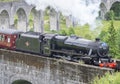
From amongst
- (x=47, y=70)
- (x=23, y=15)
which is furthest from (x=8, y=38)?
(x=23, y=15)

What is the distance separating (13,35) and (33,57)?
4.55 meters

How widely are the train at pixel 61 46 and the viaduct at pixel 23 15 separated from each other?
77.3ft

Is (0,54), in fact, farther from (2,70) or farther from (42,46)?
(42,46)

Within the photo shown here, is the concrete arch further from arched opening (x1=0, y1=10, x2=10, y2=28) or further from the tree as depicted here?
the tree

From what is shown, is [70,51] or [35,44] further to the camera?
[35,44]

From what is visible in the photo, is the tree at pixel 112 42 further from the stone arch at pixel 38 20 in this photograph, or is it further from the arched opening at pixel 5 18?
the stone arch at pixel 38 20

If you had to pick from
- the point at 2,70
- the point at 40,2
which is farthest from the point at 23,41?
the point at 40,2

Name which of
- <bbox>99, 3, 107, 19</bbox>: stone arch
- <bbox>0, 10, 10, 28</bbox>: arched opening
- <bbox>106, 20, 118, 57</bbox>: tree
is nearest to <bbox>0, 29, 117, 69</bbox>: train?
<bbox>106, 20, 118, 57</bbox>: tree

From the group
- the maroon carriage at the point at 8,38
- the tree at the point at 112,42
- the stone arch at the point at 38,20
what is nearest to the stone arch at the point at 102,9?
the stone arch at the point at 38,20

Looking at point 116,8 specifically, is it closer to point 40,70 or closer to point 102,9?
point 102,9

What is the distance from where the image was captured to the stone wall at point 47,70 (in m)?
21.1

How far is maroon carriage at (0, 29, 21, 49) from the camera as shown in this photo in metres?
28.2

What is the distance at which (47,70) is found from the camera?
2350cm

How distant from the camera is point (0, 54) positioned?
26750mm
